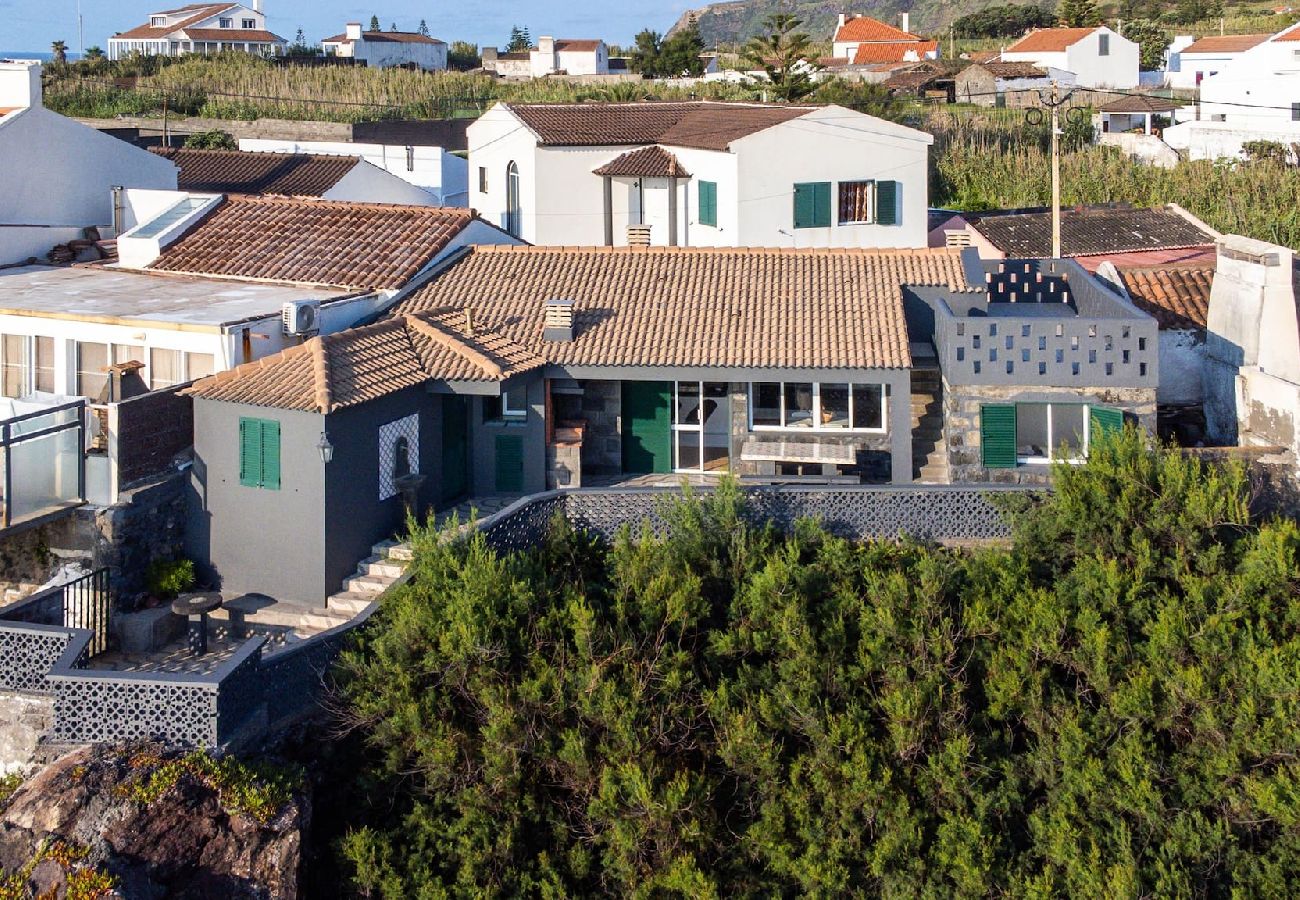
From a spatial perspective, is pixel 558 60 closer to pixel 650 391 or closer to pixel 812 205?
pixel 812 205

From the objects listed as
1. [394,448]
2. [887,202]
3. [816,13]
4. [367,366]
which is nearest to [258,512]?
[394,448]

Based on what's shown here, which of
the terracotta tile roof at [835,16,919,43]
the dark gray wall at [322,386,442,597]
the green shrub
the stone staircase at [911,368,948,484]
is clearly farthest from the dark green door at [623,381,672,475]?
the terracotta tile roof at [835,16,919,43]

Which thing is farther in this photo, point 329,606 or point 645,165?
point 645,165

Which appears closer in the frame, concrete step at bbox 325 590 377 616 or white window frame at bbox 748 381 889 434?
concrete step at bbox 325 590 377 616

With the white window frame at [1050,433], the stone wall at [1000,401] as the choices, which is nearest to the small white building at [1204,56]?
the stone wall at [1000,401]

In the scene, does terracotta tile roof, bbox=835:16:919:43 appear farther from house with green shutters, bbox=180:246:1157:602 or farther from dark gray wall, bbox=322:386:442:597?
dark gray wall, bbox=322:386:442:597

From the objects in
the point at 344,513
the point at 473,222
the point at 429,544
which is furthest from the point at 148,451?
the point at 473,222
